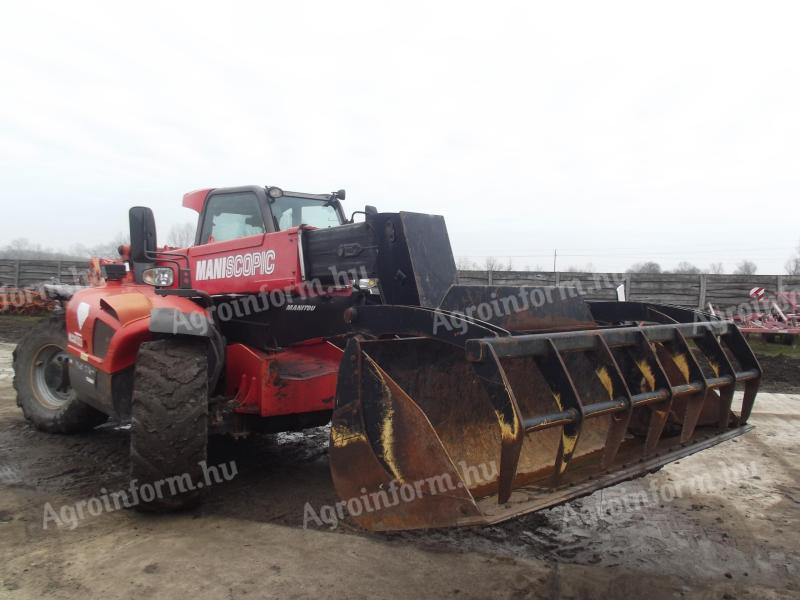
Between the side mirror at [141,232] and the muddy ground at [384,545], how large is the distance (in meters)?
1.59

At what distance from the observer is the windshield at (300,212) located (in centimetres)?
480

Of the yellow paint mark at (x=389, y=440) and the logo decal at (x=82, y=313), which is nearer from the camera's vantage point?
the yellow paint mark at (x=389, y=440)

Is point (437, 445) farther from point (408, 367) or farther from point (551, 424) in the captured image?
point (408, 367)

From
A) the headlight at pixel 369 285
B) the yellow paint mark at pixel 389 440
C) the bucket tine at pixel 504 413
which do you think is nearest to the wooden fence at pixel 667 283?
the headlight at pixel 369 285

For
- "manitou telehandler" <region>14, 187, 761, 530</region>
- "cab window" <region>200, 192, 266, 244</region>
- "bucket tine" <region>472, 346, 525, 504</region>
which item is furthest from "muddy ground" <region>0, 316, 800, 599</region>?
"cab window" <region>200, 192, 266, 244</region>

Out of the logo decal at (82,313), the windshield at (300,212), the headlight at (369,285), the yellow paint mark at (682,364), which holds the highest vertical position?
the windshield at (300,212)

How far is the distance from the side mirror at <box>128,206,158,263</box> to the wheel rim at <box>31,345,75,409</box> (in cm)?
188

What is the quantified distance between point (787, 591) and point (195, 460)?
3104 millimetres

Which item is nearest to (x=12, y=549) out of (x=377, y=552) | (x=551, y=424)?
(x=377, y=552)

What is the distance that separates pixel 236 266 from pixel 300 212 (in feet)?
3.02

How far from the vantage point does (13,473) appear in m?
4.40

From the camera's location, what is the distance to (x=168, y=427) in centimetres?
344

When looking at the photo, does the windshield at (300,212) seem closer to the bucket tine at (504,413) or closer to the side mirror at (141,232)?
the side mirror at (141,232)

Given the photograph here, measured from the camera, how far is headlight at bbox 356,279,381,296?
3.61 metres
